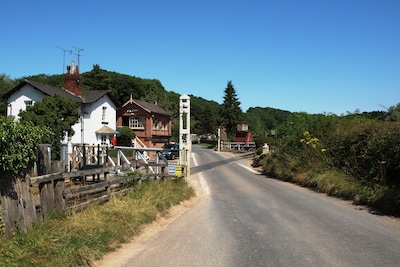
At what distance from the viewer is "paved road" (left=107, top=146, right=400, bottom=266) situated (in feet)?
21.2

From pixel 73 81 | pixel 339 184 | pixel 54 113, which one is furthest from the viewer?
pixel 73 81

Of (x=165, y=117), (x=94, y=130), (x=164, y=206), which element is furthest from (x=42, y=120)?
(x=165, y=117)

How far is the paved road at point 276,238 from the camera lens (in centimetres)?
646

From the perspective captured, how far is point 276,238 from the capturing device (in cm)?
797

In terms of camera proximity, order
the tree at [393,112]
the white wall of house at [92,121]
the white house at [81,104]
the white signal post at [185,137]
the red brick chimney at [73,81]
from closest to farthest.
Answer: the white signal post at [185,137], the tree at [393,112], the white house at [81,104], the white wall of house at [92,121], the red brick chimney at [73,81]

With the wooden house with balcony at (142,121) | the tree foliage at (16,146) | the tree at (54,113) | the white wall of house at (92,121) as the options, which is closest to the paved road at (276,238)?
the tree foliage at (16,146)

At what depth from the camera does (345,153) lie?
17.3 meters

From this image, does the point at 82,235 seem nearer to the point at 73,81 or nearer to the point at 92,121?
the point at 92,121

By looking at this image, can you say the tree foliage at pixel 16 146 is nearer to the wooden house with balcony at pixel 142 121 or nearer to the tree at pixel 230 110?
the wooden house with balcony at pixel 142 121

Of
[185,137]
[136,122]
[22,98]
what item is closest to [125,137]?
[136,122]

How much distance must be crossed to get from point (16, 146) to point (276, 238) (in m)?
5.15

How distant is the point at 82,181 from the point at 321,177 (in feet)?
32.6

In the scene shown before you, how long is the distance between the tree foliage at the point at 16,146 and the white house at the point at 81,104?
31.2 metres

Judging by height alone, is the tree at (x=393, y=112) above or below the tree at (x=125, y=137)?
above
